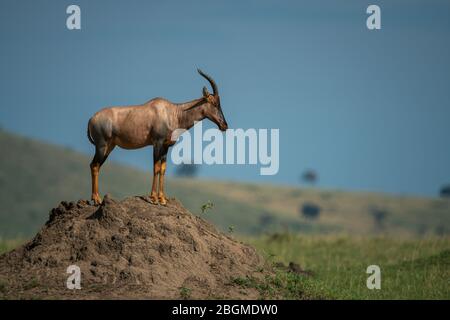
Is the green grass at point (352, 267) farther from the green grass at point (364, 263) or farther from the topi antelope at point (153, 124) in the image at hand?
the topi antelope at point (153, 124)

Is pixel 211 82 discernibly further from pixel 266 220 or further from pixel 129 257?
pixel 266 220

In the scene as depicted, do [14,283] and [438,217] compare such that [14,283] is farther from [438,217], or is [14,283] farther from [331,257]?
[438,217]

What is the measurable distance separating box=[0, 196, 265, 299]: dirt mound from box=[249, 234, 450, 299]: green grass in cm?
150

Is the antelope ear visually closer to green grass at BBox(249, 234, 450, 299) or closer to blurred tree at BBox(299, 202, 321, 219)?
green grass at BBox(249, 234, 450, 299)

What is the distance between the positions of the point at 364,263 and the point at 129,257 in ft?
31.8

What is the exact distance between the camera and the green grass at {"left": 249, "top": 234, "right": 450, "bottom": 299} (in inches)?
703

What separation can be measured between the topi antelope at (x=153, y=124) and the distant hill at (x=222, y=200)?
5169 centimetres

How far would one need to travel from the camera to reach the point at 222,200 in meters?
99.1

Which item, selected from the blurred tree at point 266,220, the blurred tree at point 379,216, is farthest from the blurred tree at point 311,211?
the blurred tree at point 379,216
